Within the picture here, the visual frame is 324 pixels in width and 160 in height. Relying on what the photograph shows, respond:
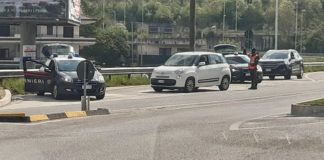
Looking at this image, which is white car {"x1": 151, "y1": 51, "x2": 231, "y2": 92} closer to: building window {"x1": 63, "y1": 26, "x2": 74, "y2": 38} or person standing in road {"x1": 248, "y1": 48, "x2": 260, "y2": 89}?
person standing in road {"x1": 248, "y1": 48, "x2": 260, "y2": 89}

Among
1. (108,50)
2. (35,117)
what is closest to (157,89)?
(35,117)

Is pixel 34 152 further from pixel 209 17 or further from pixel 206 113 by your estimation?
→ pixel 209 17

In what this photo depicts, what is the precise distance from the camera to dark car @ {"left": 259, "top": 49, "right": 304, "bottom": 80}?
42.1 metres

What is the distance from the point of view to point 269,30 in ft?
459

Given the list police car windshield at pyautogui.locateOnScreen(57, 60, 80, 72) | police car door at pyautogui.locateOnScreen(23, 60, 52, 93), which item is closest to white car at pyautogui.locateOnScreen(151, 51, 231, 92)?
police car windshield at pyautogui.locateOnScreen(57, 60, 80, 72)

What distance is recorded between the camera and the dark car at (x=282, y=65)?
42.1 m

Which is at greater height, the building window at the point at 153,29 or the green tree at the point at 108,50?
the building window at the point at 153,29

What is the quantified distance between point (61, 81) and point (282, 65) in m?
20.3

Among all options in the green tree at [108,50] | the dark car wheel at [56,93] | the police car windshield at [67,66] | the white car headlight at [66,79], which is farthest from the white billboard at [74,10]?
the green tree at [108,50]

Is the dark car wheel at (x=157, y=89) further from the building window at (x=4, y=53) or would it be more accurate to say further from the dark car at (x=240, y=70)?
the building window at (x=4, y=53)

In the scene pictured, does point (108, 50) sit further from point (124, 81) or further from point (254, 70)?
point (254, 70)

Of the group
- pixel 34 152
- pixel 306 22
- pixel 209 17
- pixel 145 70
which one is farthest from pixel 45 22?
pixel 209 17

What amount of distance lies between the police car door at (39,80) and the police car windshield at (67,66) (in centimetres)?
43

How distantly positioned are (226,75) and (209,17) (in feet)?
415
